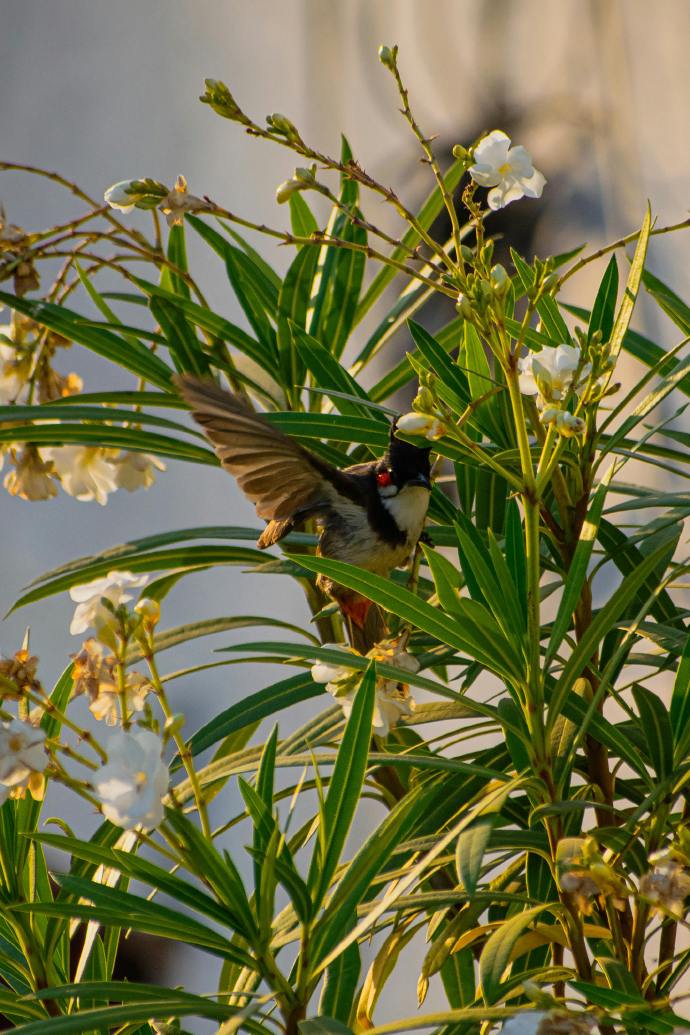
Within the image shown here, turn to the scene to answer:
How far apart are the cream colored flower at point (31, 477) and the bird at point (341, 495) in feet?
0.87

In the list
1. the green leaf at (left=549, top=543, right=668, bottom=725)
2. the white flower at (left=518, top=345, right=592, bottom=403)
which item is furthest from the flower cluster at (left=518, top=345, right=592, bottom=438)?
the green leaf at (left=549, top=543, right=668, bottom=725)

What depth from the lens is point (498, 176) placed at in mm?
1023

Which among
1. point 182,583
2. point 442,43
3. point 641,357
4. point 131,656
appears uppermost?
point 442,43

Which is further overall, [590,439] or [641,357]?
[641,357]

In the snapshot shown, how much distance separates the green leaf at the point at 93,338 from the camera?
1.22 meters

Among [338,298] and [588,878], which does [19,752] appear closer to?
[588,878]

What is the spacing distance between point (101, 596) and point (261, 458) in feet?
0.73

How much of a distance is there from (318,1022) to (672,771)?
0.37 metres

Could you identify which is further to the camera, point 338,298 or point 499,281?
point 338,298

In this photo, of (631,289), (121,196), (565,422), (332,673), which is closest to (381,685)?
(332,673)

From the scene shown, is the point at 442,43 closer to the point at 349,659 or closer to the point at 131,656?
the point at 131,656

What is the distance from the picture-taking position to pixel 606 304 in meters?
1.17

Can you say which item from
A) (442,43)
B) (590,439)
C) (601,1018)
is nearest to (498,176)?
(590,439)

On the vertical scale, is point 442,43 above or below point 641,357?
above
